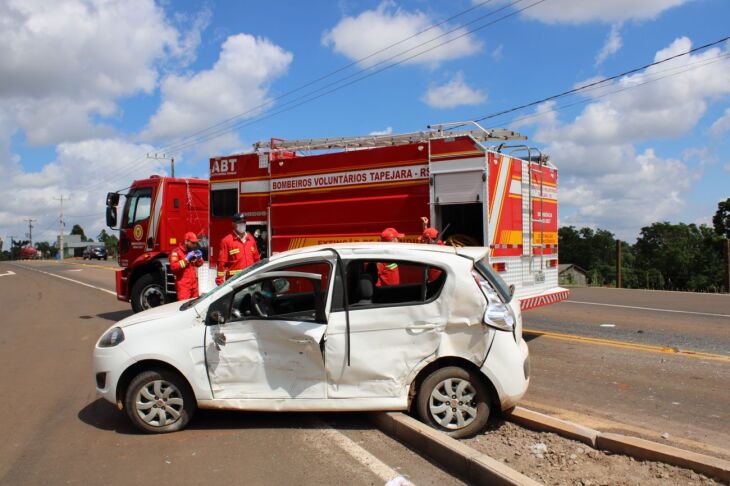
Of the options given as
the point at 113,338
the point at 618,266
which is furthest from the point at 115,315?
the point at 618,266

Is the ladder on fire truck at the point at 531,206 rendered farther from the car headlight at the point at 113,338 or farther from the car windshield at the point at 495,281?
the car headlight at the point at 113,338

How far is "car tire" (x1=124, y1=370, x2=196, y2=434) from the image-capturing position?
4.97 m

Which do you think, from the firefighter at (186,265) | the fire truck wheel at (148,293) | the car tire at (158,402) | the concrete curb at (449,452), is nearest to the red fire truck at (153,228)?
the fire truck wheel at (148,293)

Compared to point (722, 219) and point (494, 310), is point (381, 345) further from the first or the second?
point (722, 219)

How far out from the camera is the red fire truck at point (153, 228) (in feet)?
37.3

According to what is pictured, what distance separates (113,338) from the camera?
510 centimetres

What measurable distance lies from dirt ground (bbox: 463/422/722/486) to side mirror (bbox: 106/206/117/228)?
10.1m

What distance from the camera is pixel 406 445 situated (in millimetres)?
4547

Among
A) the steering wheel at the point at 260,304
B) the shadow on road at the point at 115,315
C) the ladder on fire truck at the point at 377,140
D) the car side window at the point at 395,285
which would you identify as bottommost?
the shadow on road at the point at 115,315

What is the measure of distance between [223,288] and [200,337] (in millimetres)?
460

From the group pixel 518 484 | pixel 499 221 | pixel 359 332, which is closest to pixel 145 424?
pixel 359 332

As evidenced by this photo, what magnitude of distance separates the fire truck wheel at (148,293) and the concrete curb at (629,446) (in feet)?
27.1

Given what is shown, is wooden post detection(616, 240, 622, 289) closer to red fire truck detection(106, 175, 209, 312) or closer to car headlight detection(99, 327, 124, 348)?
red fire truck detection(106, 175, 209, 312)

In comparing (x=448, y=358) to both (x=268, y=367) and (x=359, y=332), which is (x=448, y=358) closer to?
(x=359, y=332)
